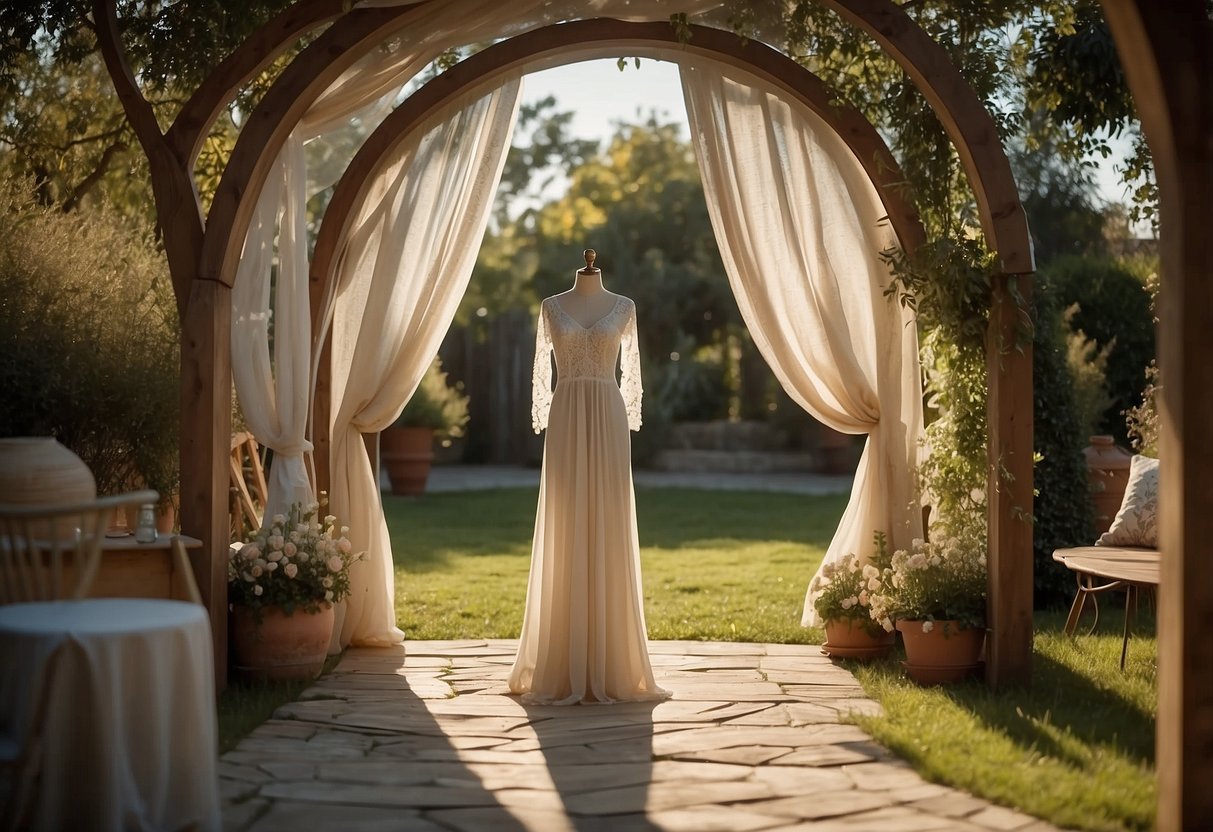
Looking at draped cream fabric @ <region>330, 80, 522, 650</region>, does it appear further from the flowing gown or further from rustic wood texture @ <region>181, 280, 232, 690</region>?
rustic wood texture @ <region>181, 280, 232, 690</region>

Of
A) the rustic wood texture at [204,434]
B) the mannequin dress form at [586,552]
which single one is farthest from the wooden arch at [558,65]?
the mannequin dress form at [586,552]

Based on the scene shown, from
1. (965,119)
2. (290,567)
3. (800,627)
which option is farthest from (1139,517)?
(290,567)

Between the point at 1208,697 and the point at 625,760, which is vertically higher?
the point at 1208,697

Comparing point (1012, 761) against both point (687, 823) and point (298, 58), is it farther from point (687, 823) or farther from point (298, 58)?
point (298, 58)

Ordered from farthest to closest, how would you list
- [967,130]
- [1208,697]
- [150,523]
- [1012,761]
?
[967,130] → [150,523] → [1012,761] → [1208,697]

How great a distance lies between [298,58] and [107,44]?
714mm

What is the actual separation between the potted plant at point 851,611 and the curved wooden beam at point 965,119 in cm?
151

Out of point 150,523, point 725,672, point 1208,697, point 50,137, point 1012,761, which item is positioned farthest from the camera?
point 50,137

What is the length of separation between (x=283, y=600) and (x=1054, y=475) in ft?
13.7

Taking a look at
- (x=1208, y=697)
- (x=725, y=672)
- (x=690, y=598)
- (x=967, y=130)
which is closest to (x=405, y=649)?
(x=725, y=672)

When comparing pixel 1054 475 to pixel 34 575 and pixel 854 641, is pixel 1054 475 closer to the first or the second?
pixel 854 641

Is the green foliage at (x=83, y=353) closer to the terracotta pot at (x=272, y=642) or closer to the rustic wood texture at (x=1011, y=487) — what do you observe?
the terracotta pot at (x=272, y=642)

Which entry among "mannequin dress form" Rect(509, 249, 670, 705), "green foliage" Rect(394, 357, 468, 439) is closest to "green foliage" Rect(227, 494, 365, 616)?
"mannequin dress form" Rect(509, 249, 670, 705)

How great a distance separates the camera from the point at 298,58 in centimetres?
476
